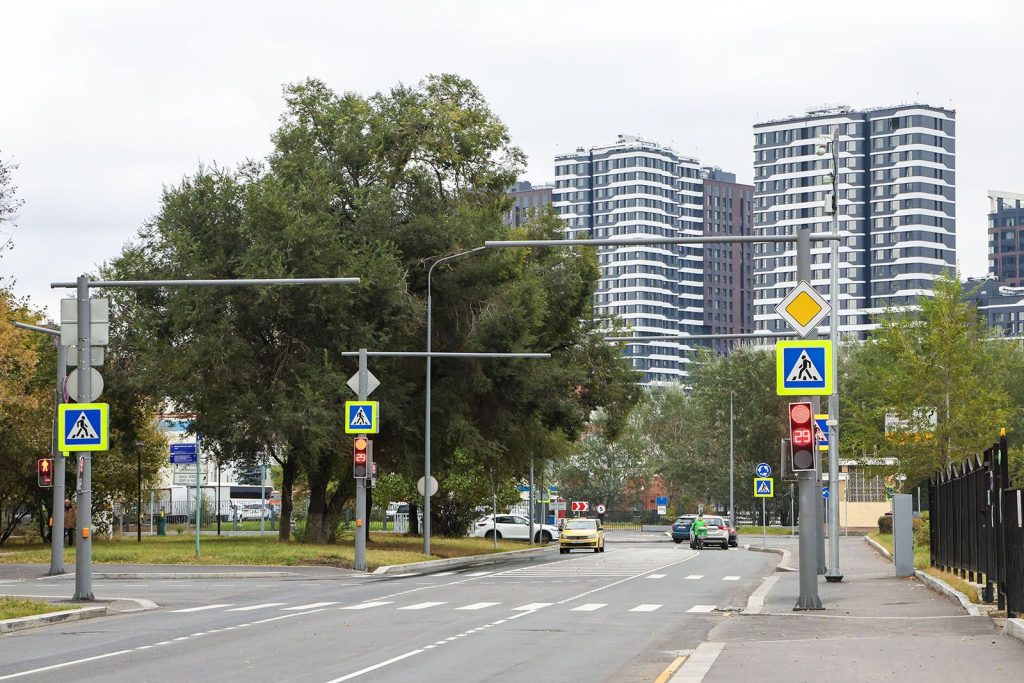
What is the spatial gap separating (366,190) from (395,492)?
2166 cm

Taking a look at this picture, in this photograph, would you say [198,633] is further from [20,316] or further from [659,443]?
[659,443]

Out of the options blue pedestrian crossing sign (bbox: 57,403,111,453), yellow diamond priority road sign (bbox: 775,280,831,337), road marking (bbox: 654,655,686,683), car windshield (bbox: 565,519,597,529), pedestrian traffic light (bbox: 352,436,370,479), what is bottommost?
car windshield (bbox: 565,519,597,529)

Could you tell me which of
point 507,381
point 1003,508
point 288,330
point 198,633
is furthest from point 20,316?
point 1003,508

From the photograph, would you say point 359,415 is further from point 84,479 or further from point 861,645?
point 861,645

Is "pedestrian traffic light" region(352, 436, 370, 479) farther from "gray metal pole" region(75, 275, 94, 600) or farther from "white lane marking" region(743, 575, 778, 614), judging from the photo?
"gray metal pole" region(75, 275, 94, 600)

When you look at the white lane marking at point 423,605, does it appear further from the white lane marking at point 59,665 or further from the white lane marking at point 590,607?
the white lane marking at point 59,665

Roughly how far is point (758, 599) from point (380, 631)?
9255mm

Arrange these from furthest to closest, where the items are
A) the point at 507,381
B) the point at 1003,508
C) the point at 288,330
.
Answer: the point at 507,381, the point at 288,330, the point at 1003,508

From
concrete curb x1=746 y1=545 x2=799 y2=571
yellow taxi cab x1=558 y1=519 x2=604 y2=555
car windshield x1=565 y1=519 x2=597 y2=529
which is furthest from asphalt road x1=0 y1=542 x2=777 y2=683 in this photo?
car windshield x1=565 y1=519 x2=597 y2=529

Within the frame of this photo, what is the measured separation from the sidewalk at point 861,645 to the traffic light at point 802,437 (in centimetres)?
229

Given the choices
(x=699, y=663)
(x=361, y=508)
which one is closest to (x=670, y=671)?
(x=699, y=663)

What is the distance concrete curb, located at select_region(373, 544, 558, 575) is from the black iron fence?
14.5 meters

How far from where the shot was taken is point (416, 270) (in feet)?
172

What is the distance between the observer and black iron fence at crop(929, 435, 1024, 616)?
1961 centimetres
